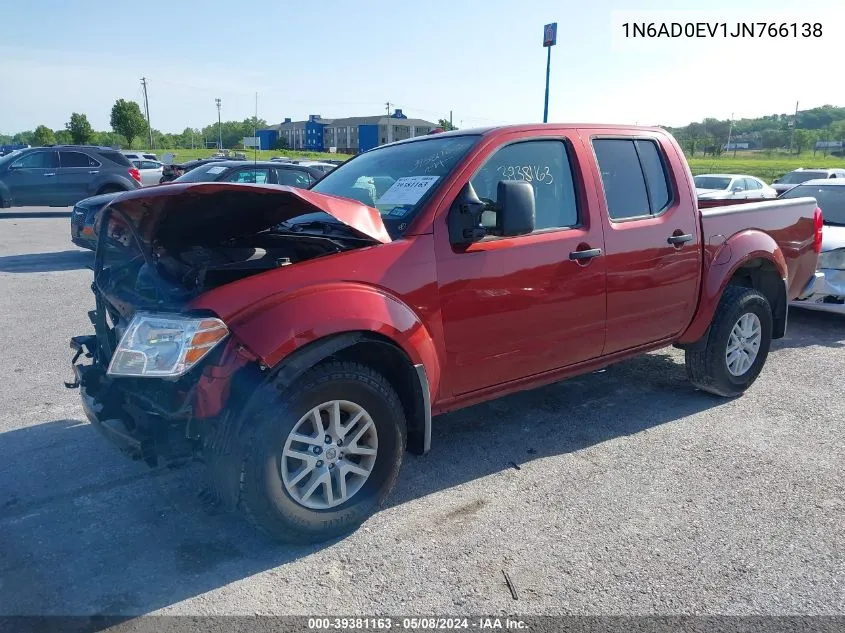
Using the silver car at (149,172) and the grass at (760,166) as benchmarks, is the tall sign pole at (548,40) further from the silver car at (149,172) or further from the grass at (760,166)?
the grass at (760,166)

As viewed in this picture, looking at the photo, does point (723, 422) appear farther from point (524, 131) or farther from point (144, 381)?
point (144, 381)

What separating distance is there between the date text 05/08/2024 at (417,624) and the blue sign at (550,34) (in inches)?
702

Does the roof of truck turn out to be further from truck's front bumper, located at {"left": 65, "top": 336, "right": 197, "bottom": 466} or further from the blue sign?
the blue sign

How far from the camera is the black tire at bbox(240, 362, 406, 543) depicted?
9.63 ft

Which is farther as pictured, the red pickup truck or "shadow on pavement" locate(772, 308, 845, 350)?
"shadow on pavement" locate(772, 308, 845, 350)

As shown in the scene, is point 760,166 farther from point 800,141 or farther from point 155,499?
point 155,499

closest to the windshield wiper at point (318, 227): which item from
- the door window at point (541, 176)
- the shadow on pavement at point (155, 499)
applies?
the door window at point (541, 176)

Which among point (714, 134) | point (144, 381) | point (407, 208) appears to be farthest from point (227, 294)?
point (714, 134)

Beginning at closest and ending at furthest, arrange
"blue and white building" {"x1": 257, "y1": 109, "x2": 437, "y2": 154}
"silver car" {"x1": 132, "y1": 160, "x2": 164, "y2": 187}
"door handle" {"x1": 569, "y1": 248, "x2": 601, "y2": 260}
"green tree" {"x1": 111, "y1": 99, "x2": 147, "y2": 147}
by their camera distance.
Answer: "door handle" {"x1": 569, "y1": 248, "x2": 601, "y2": 260}, "silver car" {"x1": 132, "y1": 160, "x2": 164, "y2": 187}, "green tree" {"x1": 111, "y1": 99, "x2": 147, "y2": 147}, "blue and white building" {"x1": 257, "y1": 109, "x2": 437, "y2": 154}

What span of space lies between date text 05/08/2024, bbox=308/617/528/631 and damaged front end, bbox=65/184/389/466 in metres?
0.94

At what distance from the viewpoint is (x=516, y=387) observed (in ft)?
13.1

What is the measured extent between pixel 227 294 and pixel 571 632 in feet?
6.50

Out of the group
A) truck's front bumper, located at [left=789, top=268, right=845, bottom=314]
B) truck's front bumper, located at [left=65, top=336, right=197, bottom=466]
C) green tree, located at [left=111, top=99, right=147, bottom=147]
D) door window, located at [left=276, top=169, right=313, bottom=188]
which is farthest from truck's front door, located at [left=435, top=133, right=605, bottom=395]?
green tree, located at [left=111, top=99, right=147, bottom=147]

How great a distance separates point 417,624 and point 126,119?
76.5 m
